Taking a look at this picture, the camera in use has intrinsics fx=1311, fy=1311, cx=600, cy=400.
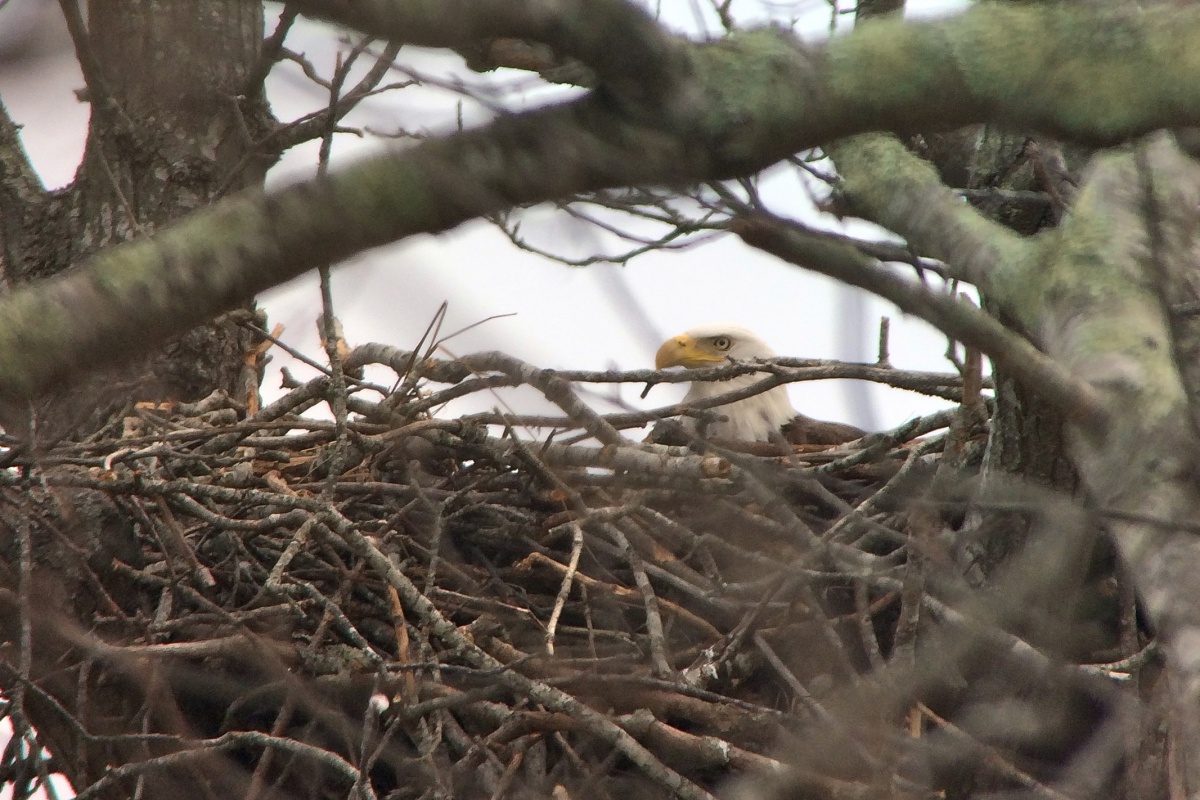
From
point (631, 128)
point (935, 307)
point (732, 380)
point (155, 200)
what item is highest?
point (155, 200)

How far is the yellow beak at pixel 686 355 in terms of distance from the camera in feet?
19.3

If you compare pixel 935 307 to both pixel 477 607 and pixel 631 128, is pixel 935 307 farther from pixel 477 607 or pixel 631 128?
pixel 477 607

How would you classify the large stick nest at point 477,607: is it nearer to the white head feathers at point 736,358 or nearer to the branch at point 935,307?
the branch at point 935,307

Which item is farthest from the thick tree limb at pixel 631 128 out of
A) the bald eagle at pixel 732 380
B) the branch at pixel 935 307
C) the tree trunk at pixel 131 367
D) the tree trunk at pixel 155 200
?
the bald eagle at pixel 732 380

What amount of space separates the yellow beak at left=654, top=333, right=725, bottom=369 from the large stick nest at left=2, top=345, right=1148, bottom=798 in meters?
1.83

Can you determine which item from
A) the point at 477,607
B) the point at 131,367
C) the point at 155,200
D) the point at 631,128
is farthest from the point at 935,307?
the point at 155,200

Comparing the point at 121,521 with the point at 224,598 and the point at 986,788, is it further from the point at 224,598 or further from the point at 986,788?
the point at 986,788

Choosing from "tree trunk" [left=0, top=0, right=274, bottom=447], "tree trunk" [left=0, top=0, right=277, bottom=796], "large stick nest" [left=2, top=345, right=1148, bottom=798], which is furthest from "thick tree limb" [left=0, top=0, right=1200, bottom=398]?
"tree trunk" [left=0, top=0, right=274, bottom=447]

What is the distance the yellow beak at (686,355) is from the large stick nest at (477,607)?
1.83m

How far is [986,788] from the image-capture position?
10.0 ft

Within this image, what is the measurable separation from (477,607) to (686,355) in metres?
2.50

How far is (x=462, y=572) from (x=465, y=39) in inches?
111

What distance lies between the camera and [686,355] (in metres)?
5.93

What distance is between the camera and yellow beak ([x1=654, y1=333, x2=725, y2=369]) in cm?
587
